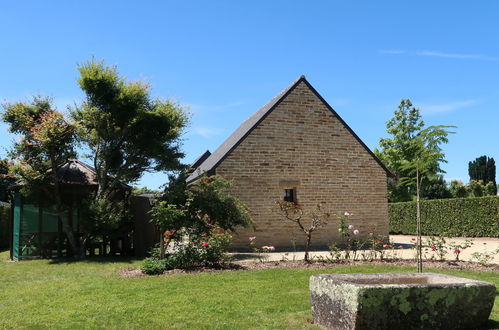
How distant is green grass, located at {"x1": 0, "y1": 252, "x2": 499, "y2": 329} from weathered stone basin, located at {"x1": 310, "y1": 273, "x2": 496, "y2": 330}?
1.58ft

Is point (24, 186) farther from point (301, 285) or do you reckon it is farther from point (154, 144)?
point (301, 285)

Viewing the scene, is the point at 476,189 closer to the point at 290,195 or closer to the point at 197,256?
the point at 290,195

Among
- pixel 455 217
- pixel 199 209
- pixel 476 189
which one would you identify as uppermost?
pixel 476 189

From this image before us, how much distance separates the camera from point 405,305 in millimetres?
4438

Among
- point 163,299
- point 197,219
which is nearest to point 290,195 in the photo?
point 197,219

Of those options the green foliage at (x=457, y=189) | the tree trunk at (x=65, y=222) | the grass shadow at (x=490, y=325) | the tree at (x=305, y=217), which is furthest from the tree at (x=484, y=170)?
the grass shadow at (x=490, y=325)

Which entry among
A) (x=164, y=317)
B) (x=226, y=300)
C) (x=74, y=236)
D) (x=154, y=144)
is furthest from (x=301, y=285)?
(x=74, y=236)

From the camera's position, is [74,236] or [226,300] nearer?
[226,300]

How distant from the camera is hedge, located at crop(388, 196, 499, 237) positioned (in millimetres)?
20219

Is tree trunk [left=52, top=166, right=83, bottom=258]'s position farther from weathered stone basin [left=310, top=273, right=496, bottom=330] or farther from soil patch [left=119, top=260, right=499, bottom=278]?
weathered stone basin [left=310, top=273, right=496, bottom=330]

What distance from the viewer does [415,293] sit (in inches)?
176

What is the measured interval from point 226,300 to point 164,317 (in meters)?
1.27

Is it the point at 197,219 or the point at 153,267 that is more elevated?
the point at 197,219

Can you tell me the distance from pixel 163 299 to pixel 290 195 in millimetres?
10734
